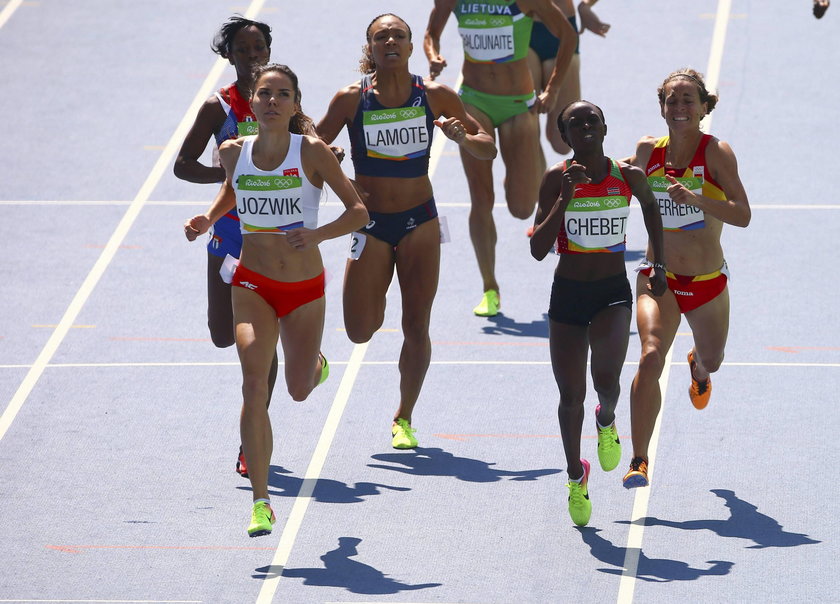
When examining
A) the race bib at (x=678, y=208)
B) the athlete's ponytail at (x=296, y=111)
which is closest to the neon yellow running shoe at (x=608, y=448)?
the race bib at (x=678, y=208)

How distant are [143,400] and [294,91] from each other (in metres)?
2.83

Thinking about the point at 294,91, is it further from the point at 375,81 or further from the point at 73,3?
the point at 73,3

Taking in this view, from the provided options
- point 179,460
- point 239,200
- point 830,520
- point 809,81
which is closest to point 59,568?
point 179,460

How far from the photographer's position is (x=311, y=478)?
9352 mm

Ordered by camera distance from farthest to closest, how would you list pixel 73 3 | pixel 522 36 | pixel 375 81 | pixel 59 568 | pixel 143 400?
pixel 73 3, pixel 522 36, pixel 143 400, pixel 375 81, pixel 59 568

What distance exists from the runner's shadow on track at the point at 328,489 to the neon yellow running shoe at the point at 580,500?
1.04m

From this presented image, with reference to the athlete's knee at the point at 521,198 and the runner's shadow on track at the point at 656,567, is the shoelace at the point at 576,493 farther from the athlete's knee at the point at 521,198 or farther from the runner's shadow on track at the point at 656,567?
the athlete's knee at the point at 521,198

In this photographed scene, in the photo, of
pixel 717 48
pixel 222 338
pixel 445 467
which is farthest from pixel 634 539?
pixel 717 48

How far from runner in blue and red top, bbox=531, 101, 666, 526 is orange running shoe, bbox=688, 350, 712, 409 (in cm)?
134

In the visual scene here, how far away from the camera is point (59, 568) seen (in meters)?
8.29

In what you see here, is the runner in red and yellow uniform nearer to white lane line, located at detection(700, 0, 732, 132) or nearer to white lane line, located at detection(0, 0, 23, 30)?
white lane line, located at detection(700, 0, 732, 132)

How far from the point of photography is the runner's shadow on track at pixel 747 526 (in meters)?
8.44

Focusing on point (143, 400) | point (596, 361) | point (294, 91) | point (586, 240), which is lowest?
point (143, 400)

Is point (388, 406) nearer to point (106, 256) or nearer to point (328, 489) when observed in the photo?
point (328, 489)
